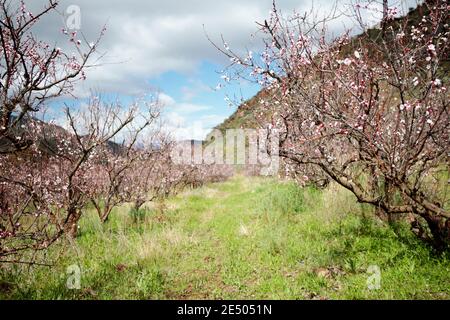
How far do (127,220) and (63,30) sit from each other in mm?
7103

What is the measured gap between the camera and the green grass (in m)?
5.11

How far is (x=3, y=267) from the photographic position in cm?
597

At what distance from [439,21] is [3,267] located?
780 cm

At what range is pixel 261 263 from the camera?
257 inches

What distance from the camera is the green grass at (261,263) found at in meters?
5.11

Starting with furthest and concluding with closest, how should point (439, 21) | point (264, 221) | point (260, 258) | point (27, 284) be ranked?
1. point (264, 221)
2. point (260, 258)
3. point (27, 284)
4. point (439, 21)
